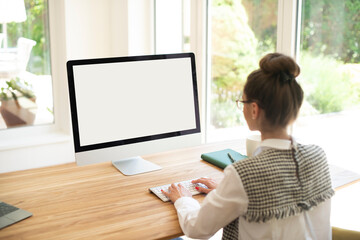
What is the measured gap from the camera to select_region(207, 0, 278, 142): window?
246cm

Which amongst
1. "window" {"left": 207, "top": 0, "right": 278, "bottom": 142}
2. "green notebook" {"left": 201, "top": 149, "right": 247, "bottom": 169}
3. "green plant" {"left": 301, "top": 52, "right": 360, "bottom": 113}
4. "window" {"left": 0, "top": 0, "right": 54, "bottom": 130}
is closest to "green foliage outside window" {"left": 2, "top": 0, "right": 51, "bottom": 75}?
"window" {"left": 0, "top": 0, "right": 54, "bottom": 130}

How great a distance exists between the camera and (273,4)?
2.36 meters

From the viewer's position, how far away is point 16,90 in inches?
132

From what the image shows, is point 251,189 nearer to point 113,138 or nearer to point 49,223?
point 49,223

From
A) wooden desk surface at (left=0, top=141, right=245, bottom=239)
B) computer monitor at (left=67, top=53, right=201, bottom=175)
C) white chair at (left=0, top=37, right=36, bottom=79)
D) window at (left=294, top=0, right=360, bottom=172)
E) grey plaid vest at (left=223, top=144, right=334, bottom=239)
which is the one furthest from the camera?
white chair at (left=0, top=37, right=36, bottom=79)

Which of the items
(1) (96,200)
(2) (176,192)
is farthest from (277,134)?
(1) (96,200)

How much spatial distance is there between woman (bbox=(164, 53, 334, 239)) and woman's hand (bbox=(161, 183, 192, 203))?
0.21 meters

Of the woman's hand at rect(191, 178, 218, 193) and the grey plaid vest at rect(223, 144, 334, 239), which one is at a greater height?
the grey plaid vest at rect(223, 144, 334, 239)

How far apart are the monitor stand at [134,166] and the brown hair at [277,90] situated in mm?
764

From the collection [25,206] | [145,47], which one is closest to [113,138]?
[25,206]

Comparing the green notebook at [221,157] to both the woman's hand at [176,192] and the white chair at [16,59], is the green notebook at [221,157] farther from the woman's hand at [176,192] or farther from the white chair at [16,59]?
the white chair at [16,59]

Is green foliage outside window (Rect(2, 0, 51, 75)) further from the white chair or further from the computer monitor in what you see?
the computer monitor

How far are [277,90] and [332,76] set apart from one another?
3.50 ft

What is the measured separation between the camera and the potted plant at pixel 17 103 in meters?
3.32
